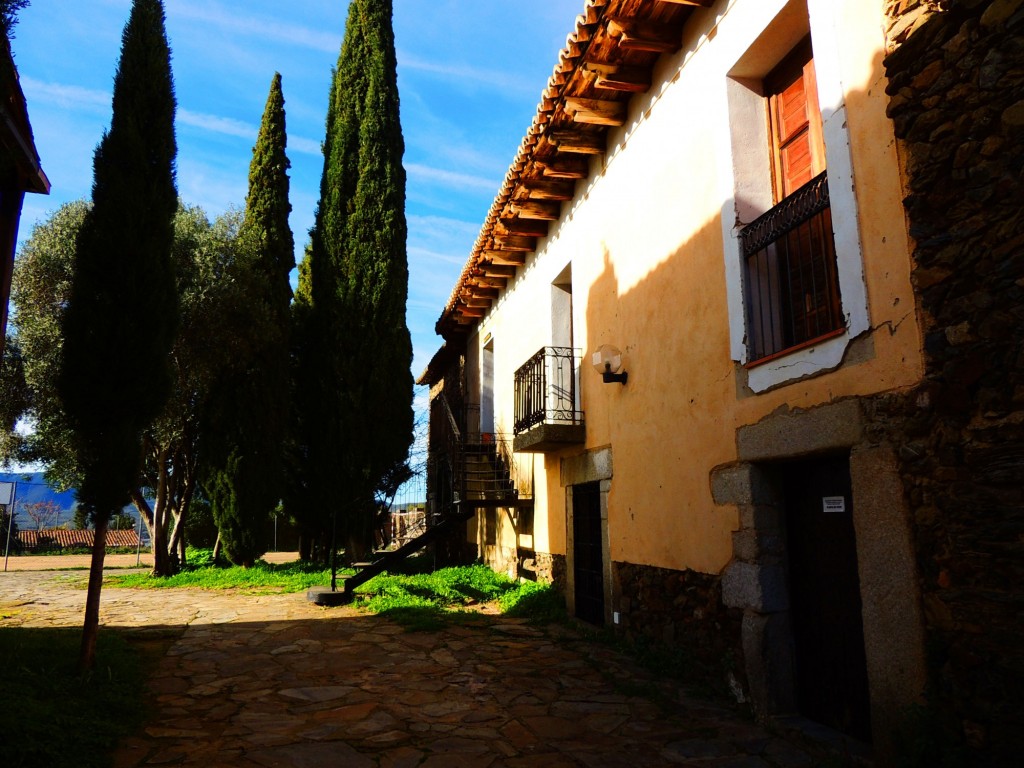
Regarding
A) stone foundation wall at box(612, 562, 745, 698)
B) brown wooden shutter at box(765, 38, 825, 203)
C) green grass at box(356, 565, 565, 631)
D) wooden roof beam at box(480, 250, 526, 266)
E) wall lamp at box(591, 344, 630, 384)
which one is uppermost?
wooden roof beam at box(480, 250, 526, 266)

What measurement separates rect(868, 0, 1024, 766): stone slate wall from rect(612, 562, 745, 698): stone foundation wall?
1.78m

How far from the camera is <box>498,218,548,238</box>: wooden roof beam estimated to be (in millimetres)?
9758

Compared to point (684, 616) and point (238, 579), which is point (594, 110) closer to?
point (684, 616)

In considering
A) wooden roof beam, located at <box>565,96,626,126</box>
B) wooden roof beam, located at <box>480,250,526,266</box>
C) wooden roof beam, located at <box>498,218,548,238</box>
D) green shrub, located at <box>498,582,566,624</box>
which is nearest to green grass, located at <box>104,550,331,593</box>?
green shrub, located at <box>498,582,566,624</box>

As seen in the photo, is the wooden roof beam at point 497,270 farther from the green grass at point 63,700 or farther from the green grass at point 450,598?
the green grass at point 63,700

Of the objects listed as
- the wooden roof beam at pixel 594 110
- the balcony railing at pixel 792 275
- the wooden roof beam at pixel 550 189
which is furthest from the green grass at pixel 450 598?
the wooden roof beam at pixel 594 110

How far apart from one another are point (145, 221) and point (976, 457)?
5728mm

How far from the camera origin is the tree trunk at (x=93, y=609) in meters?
5.00

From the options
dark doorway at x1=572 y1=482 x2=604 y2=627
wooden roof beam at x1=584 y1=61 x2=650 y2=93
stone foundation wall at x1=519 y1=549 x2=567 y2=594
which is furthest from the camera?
stone foundation wall at x1=519 y1=549 x2=567 y2=594

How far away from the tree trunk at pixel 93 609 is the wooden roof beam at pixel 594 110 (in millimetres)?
5640

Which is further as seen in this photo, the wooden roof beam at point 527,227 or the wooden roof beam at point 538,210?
the wooden roof beam at point 527,227

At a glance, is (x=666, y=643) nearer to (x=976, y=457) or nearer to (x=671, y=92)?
(x=976, y=457)

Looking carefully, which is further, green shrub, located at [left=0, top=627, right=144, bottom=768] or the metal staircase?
the metal staircase

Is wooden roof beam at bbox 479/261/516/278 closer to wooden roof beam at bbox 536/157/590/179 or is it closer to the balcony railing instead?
wooden roof beam at bbox 536/157/590/179
